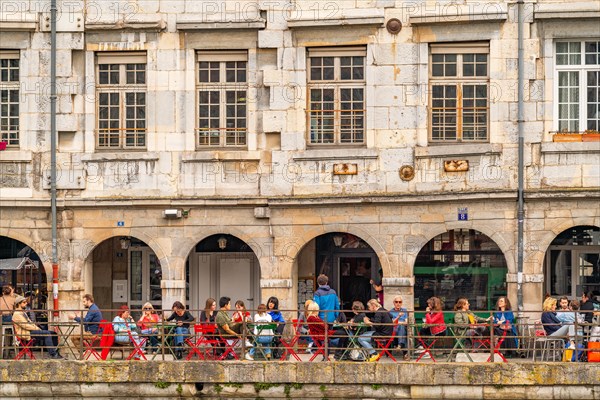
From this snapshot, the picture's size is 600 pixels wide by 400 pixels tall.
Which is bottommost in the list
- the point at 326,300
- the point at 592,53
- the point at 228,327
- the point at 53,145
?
the point at 228,327

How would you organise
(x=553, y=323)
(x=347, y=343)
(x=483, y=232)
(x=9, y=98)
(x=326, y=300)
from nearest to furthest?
(x=553, y=323) < (x=347, y=343) < (x=326, y=300) < (x=483, y=232) < (x=9, y=98)

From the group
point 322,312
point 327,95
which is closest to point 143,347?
point 322,312

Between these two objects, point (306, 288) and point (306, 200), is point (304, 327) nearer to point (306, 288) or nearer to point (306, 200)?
point (306, 200)

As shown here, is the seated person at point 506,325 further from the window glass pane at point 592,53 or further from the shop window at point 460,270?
the window glass pane at point 592,53

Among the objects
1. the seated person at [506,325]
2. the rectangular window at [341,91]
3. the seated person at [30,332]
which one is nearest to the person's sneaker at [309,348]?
the seated person at [506,325]

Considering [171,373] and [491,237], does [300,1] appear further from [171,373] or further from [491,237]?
[171,373]

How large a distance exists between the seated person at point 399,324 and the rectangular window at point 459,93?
4.16m

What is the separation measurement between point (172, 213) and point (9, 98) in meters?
3.82

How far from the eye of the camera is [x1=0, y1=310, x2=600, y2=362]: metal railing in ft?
Answer: 115

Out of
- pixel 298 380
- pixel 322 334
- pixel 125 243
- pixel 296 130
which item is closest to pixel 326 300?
pixel 322 334

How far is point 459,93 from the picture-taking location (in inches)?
1578

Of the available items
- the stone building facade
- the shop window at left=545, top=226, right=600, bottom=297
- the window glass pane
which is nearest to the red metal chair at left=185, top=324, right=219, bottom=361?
the stone building facade

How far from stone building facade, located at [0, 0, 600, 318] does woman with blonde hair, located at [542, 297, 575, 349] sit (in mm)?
2778

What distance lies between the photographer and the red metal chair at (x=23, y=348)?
1427 inches
